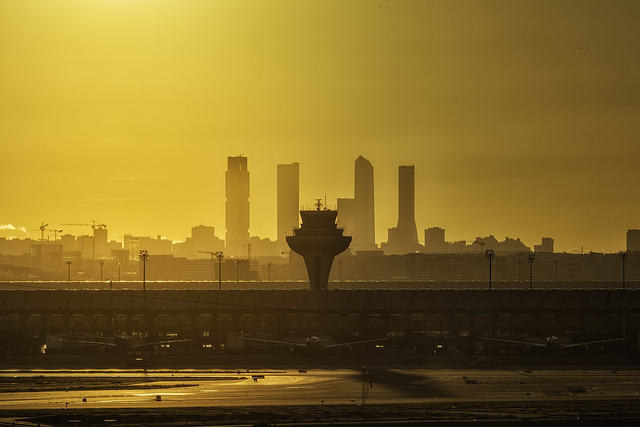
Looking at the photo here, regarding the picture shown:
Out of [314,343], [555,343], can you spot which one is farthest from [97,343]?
[555,343]

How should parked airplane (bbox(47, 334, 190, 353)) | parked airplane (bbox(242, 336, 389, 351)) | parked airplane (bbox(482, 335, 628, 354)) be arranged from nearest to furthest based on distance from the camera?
parked airplane (bbox(482, 335, 628, 354))
parked airplane (bbox(242, 336, 389, 351))
parked airplane (bbox(47, 334, 190, 353))

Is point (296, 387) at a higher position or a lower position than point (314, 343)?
lower

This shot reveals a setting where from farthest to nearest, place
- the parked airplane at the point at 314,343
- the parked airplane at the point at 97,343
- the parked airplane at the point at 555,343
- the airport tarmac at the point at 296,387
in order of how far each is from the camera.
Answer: the parked airplane at the point at 97,343, the parked airplane at the point at 314,343, the parked airplane at the point at 555,343, the airport tarmac at the point at 296,387

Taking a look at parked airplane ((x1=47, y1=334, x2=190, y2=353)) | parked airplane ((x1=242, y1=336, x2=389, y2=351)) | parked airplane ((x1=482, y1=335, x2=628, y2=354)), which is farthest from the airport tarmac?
parked airplane ((x1=47, y1=334, x2=190, y2=353))

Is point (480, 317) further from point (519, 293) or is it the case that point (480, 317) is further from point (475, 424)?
point (475, 424)

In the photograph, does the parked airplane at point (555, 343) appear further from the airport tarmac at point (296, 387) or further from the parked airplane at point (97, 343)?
the parked airplane at point (97, 343)

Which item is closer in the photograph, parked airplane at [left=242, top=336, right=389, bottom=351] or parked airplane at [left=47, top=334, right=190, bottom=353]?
parked airplane at [left=242, top=336, right=389, bottom=351]

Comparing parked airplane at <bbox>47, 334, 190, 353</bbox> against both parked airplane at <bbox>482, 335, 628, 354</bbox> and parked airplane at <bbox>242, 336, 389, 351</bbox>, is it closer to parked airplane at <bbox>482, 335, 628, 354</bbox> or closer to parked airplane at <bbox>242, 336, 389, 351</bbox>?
parked airplane at <bbox>242, 336, 389, 351</bbox>

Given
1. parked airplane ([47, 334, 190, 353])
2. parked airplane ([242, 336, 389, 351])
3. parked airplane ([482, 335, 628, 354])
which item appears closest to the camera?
parked airplane ([482, 335, 628, 354])

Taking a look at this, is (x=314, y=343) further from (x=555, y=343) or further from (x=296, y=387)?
(x=296, y=387)

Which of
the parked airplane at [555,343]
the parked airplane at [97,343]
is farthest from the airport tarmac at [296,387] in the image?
the parked airplane at [97,343]

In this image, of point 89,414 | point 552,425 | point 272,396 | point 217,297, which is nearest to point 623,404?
point 552,425
